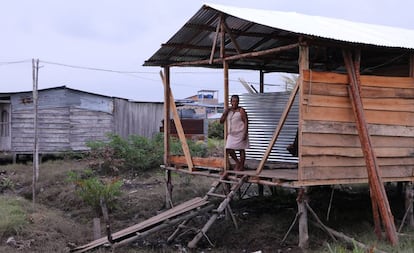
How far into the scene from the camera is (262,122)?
1106 centimetres

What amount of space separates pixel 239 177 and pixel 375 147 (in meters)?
2.48

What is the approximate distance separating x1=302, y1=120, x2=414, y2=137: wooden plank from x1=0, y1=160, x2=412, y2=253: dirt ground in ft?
5.88

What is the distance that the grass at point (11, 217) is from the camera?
9.18 metres

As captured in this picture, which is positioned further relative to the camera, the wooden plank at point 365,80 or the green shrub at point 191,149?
the green shrub at point 191,149

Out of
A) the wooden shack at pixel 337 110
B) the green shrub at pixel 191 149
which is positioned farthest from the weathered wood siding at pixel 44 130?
the wooden shack at pixel 337 110

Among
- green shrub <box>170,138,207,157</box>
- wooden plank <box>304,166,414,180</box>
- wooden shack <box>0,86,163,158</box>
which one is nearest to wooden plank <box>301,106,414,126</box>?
wooden plank <box>304,166,414,180</box>

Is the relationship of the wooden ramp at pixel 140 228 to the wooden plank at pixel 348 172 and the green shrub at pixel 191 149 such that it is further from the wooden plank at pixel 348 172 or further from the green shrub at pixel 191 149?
the green shrub at pixel 191 149

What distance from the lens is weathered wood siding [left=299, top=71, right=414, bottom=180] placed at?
8.25 m

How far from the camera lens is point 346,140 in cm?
869

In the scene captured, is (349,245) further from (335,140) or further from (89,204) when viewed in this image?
(89,204)

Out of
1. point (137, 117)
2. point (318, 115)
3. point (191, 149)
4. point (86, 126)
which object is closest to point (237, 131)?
point (318, 115)

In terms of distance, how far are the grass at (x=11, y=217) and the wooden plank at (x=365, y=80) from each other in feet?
18.7

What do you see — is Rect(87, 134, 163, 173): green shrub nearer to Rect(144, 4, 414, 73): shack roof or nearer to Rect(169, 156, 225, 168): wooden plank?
Rect(169, 156, 225, 168): wooden plank

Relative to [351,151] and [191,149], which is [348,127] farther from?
[191,149]
